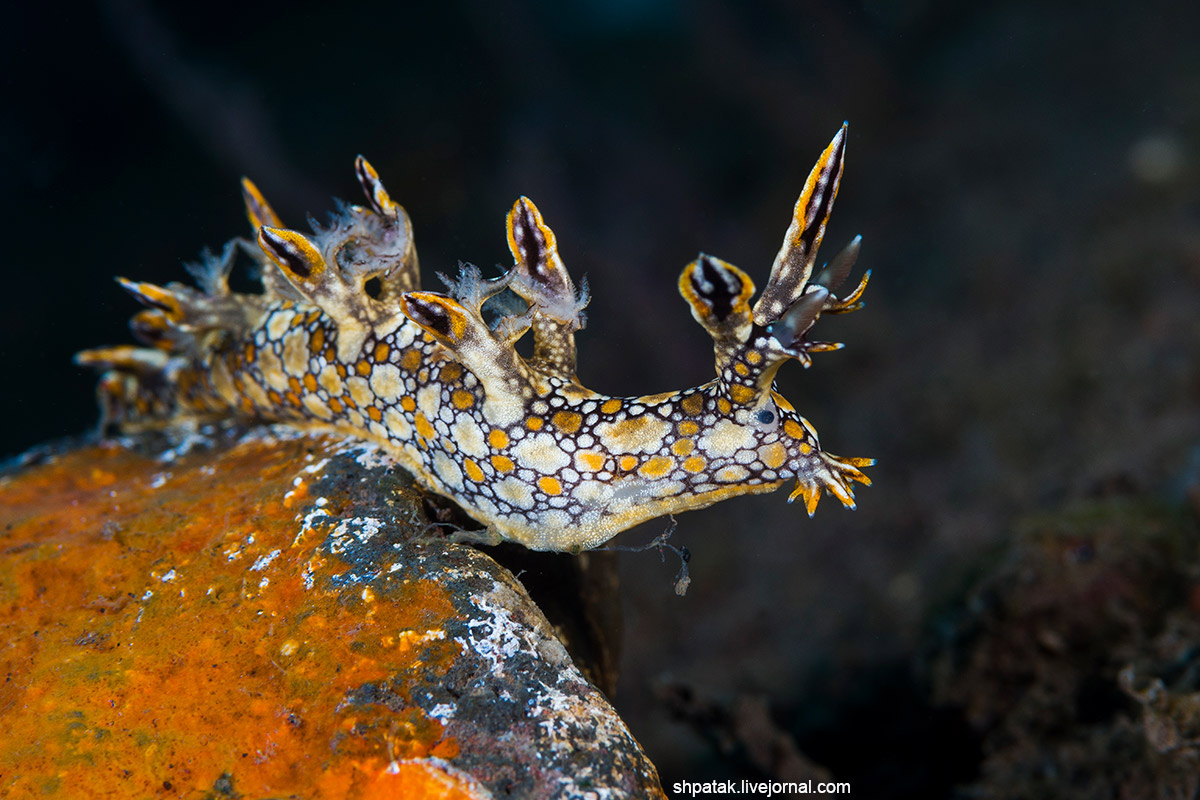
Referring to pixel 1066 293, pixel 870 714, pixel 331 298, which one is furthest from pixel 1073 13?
pixel 331 298

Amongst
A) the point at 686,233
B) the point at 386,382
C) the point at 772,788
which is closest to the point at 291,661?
the point at 386,382

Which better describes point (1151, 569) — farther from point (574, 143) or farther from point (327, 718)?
point (574, 143)

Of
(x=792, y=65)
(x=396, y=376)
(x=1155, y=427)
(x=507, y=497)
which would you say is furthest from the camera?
(x=792, y=65)

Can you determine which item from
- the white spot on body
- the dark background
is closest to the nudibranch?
the white spot on body

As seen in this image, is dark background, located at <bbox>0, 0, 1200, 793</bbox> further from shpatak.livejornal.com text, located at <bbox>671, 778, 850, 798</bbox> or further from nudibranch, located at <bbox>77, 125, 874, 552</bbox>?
nudibranch, located at <bbox>77, 125, 874, 552</bbox>

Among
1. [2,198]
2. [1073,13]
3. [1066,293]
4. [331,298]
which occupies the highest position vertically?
[1073,13]
